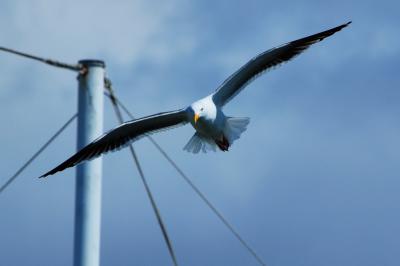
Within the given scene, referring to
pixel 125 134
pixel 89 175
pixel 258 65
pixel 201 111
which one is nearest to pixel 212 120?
pixel 201 111

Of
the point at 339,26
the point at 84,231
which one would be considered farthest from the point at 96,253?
the point at 339,26

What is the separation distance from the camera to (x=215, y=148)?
62281mm

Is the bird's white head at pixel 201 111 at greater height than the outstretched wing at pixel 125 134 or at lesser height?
lesser

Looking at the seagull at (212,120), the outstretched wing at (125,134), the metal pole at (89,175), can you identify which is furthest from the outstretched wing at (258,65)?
the metal pole at (89,175)

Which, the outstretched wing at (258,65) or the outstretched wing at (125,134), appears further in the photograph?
the outstretched wing at (125,134)

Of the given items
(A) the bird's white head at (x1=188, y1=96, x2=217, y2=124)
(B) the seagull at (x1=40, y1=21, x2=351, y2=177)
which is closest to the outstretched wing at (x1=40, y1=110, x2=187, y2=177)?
(B) the seagull at (x1=40, y1=21, x2=351, y2=177)

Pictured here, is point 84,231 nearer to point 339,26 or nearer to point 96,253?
point 96,253

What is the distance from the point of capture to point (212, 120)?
61.8 meters

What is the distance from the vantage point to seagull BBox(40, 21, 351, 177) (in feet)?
203

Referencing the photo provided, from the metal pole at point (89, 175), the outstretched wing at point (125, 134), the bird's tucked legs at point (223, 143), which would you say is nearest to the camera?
the bird's tucked legs at point (223, 143)

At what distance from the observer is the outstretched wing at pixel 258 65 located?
62.2 metres

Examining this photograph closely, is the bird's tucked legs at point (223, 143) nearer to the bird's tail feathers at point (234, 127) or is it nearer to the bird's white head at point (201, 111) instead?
the bird's tail feathers at point (234, 127)

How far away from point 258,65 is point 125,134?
185 cm

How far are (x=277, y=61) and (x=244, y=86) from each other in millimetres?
481
